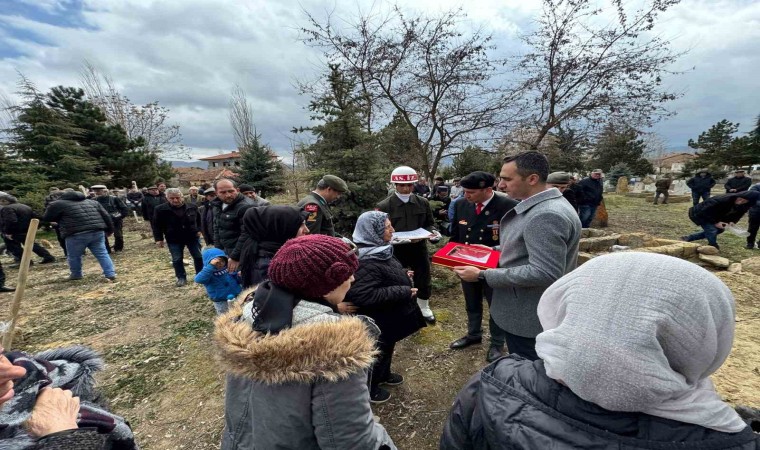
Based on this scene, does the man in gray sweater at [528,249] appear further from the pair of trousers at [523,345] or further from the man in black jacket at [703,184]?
the man in black jacket at [703,184]

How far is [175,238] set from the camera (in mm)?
5930

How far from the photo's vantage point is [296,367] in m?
1.09

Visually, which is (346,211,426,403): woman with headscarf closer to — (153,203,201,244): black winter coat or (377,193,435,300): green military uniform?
(377,193,435,300): green military uniform

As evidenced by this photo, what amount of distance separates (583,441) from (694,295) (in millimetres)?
458

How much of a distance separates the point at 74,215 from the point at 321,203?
5.52 meters

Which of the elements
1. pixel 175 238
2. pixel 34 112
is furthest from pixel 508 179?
pixel 34 112

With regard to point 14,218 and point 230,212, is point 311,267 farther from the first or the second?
point 14,218

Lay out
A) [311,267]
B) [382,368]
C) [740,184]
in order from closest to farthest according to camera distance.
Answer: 1. [311,267]
2. [382,368]
3. [740,184]

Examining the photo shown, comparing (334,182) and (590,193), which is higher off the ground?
(334,182)

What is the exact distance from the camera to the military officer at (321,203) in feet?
12.5

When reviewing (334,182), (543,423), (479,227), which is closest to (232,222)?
(334,182)

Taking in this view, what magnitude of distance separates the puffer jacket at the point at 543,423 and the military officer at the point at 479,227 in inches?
81.5

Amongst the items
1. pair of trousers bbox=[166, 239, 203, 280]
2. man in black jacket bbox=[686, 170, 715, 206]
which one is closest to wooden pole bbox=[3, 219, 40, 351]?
pair of trousers bbox=[166, 239, 203, 280]

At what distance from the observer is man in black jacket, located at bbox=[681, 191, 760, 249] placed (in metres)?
6.30
